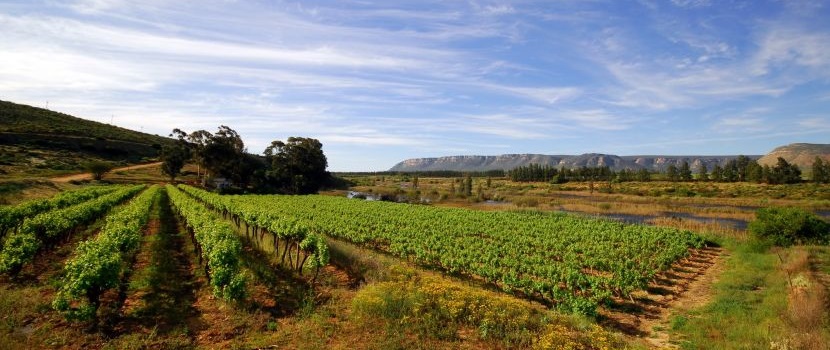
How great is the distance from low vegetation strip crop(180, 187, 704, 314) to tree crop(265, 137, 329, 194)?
38986mm

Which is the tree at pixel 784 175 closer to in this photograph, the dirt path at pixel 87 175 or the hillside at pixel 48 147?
the dirt path at pixel 87 175

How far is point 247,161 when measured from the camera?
80.4 metres

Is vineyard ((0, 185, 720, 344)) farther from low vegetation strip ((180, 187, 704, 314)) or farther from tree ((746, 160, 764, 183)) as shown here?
tree ((746, 160, 764, 183))

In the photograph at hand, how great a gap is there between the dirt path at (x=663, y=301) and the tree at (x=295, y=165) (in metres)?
69.3

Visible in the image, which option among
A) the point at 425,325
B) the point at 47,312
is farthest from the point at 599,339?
the point at 47,312

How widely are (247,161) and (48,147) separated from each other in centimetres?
3990

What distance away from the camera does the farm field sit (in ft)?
35.2

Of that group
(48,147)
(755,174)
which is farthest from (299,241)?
(755,174)

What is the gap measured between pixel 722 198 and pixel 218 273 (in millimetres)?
91771

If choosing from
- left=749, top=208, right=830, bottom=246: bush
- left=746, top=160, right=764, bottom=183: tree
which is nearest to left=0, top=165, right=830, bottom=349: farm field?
left=749, top=208, right=830, bottom=246: bush

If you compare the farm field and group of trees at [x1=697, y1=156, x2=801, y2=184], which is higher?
group of trees at [x1=697, y1=156, x2=801, y2=184]

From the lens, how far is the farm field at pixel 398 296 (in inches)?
422

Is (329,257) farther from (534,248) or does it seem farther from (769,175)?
(769,175)

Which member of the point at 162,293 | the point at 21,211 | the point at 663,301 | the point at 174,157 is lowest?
the point at 663,301
